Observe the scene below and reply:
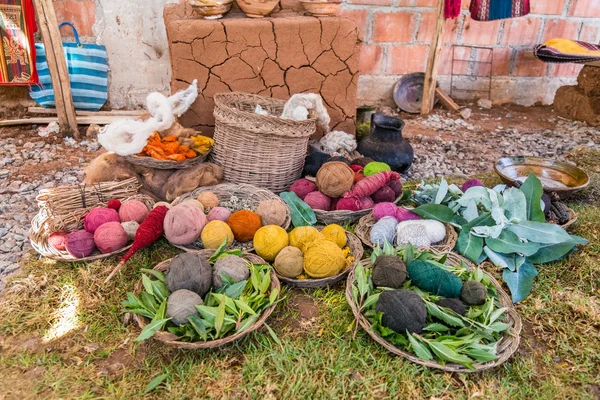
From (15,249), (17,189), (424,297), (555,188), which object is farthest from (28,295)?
(555,188)

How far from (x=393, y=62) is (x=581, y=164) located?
2313mm

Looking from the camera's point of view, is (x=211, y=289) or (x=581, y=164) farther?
(x=581, y=164)

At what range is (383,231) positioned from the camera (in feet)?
8.09

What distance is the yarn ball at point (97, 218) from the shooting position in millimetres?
2393

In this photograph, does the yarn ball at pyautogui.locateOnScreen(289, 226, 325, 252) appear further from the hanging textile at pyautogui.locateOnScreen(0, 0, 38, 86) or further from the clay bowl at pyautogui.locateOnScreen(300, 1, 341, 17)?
the hanging textile at pyautogui.locateOnScreen(0, 0, 38, 86)

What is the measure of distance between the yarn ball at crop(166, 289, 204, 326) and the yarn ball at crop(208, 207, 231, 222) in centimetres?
69

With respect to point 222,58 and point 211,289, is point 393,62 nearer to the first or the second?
point 222,58

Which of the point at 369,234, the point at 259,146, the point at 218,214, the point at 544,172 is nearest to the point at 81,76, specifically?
the point at 259,146

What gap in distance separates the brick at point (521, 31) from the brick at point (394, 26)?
48.1 inches

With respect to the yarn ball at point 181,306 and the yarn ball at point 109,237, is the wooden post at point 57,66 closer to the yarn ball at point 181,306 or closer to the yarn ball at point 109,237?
the yarn ball at point 109,237

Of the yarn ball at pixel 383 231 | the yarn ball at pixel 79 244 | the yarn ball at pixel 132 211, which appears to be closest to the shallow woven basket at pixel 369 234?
the yarn ball at pixel 383 231

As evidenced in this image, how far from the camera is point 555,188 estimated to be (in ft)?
9.73

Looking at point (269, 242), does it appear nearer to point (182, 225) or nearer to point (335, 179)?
point (182, 225)

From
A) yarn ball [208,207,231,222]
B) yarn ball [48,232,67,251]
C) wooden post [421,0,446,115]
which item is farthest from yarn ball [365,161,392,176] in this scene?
wooden post [421,0,446,115]
